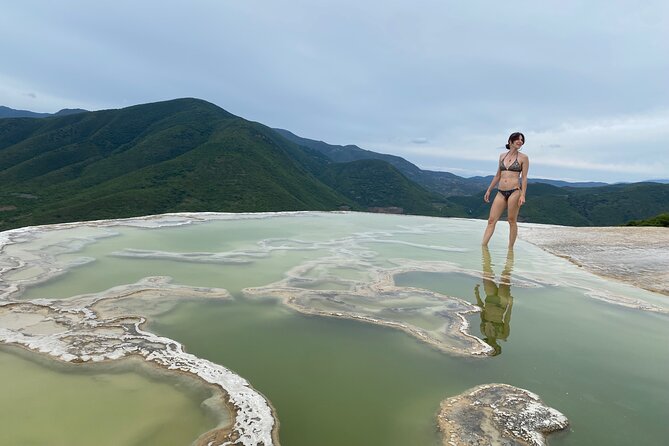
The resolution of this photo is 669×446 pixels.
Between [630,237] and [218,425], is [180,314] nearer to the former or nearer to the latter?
[218,425]

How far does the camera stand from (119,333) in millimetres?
4188

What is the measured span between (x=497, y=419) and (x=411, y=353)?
4.02ft

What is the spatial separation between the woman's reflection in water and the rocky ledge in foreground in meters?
0.92

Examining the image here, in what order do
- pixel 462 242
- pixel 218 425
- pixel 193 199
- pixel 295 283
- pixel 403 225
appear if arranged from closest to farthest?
pixel 218 425
pixel 295 283
pixel 462 242
pixel 403 225
pixel 193 199

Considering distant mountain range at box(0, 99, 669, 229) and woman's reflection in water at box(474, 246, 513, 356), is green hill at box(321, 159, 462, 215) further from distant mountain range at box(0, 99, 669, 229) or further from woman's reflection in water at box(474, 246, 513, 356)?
woman's reflection in water at box(474, 246, 513, 356)

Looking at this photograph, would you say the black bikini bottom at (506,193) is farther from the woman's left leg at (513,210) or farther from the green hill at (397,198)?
the green hill at (397,198)

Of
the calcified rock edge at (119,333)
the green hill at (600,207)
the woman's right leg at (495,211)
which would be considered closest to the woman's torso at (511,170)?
the woman's right leg at (495,211)

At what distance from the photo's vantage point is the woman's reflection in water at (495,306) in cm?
457

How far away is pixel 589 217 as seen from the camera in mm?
137875

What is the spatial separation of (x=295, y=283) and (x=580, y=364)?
4.18 metres

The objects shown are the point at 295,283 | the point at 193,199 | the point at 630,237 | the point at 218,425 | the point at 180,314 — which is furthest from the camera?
the point at 193,199

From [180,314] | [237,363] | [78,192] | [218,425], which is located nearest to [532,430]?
[218,425]

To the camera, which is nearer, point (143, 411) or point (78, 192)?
point (143, 411)

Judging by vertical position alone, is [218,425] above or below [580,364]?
below
